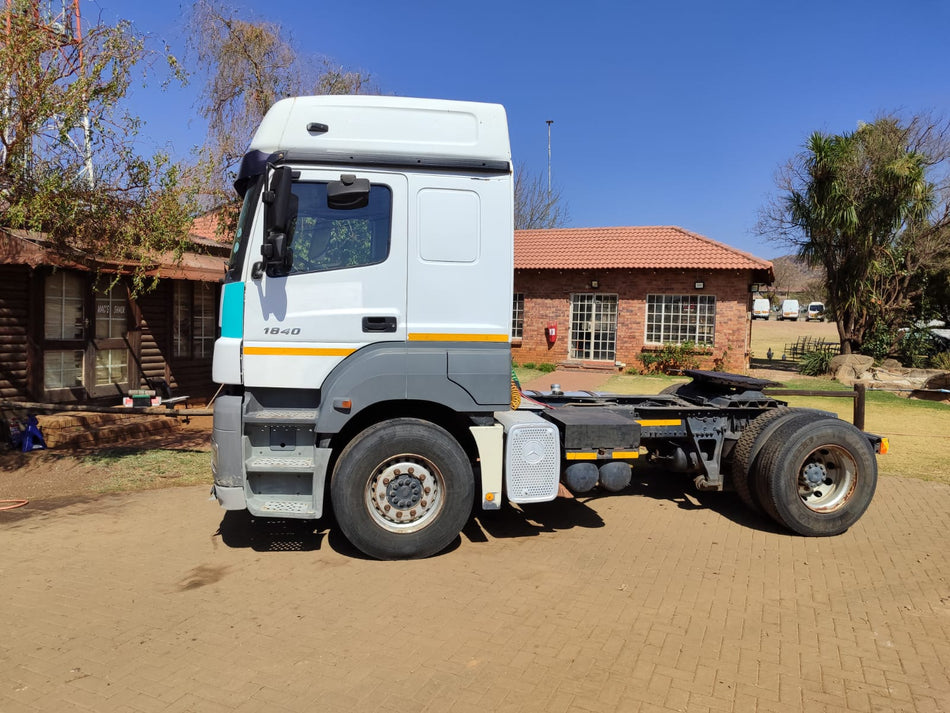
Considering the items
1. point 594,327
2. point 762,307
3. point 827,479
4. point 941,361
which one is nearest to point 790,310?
point 762,307

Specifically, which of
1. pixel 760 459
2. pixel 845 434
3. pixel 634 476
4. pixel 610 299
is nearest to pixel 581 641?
pixel 760 459

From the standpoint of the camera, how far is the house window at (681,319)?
19.9 metres

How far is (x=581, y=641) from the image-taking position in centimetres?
393

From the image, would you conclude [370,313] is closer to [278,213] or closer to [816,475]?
[278,213]

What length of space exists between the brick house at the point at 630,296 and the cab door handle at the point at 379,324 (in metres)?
14.8

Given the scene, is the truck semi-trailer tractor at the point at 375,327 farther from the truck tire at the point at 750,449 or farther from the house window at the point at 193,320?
the house window at the point at 193,320

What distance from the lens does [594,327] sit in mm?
21453

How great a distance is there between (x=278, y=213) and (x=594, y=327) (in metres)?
17.6

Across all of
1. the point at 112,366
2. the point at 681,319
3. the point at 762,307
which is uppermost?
the point at 762,307

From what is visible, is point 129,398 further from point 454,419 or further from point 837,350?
point 837,350

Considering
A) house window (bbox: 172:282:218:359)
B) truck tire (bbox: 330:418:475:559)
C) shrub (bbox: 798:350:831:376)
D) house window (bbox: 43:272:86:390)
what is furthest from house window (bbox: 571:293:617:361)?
truck tire (bbox: 330:418:475:559)

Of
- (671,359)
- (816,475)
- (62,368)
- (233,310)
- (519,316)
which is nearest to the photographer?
(233,310)

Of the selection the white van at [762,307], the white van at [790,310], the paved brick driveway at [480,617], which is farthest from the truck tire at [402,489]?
the white van at [790,310]

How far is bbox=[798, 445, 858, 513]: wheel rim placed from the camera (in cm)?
590
